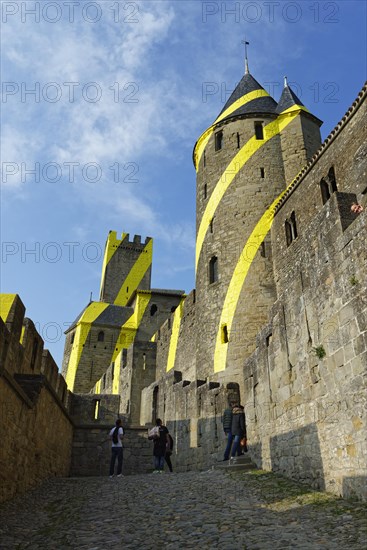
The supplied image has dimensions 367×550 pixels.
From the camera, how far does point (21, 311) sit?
7578 millimetres

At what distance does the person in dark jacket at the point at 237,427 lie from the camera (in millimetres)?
9336

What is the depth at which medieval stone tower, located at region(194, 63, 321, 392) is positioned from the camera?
13516 millimetres

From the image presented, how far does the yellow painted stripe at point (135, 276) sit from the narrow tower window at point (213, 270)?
98.6 ft

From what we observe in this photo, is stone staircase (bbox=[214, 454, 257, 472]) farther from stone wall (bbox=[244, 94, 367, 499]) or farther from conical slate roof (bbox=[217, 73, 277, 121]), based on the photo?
conical slate roof (bbox=[217, 73, 277, 121])

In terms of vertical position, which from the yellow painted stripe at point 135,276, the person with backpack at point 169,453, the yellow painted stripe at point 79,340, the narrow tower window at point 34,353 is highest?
the yellow painted stripe at point 135,276

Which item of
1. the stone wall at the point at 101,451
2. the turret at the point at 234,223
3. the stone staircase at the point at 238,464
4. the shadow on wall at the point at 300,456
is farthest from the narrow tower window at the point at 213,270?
the shadow on wall at the point at 300,456

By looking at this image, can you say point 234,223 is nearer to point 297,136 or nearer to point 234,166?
point 234,166

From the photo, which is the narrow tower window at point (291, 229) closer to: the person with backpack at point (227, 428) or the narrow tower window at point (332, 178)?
the narrow tower window at point (332, 178)

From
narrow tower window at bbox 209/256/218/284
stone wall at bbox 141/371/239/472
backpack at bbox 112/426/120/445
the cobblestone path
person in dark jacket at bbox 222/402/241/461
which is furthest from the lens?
narrow tower window at bbox 209/256/218/284

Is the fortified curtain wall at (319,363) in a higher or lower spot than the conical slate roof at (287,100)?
lower

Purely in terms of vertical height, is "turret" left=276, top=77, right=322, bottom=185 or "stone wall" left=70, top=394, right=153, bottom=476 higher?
"turret" left=276, top=77, right=322, bottom=185

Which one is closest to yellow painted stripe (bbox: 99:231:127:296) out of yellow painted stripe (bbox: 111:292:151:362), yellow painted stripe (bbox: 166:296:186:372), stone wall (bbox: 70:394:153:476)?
yellow painted stripe (bbox: 111:292:151:362)

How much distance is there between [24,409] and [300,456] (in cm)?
413

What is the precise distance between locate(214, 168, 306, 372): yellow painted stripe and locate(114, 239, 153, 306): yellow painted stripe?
3114 centimetres
